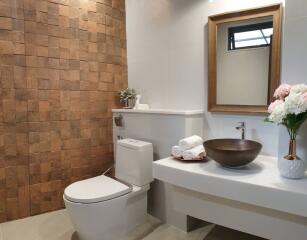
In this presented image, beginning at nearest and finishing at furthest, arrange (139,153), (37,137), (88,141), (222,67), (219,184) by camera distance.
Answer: (219,184), (222,67), (139,153), (37,137), (88,141)

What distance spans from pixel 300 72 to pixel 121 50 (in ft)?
6.41

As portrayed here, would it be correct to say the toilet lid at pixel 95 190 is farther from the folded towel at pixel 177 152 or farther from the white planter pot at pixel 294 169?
the white planter pot at pixel 294 169

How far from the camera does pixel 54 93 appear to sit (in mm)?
2436

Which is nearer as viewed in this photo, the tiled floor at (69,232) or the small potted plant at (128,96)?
the tiled floor at (69,232)

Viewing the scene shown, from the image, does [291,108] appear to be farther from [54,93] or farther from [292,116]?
[54,93]

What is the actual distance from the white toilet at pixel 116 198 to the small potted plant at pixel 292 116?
1.16 m

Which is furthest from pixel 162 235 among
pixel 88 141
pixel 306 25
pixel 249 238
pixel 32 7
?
pixel 32 7

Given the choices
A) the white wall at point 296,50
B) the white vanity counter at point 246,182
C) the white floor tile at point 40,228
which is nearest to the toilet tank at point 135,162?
the white vanity counter at point 246,182

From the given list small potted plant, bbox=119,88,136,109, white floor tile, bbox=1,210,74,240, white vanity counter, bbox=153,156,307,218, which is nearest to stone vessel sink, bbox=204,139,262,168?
white vanity counter, bbox=153,156,307,218

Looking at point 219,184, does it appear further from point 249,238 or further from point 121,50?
point 121,50

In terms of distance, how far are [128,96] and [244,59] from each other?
1334 millimetres

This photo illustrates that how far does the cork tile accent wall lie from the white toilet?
54cm

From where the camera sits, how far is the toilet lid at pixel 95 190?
72.1 inches

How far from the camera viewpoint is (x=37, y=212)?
242 cm
